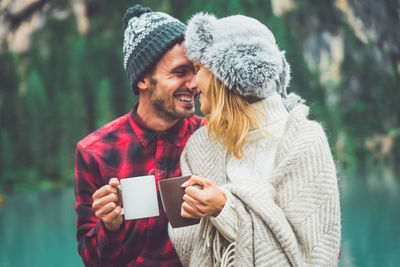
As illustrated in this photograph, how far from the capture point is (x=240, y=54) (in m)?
1.66

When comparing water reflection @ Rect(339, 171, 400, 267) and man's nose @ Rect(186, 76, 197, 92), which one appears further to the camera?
water reflection @ Rect(339, 171, 400, 267)

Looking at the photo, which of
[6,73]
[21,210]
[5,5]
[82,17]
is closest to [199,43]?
[21,210]

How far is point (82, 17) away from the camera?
15.9m

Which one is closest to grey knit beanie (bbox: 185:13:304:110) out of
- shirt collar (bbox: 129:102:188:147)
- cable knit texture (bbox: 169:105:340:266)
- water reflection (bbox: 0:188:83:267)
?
cable knit texture (bbox: 169:105:340:266)

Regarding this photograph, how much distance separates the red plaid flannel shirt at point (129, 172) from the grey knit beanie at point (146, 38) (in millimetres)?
303

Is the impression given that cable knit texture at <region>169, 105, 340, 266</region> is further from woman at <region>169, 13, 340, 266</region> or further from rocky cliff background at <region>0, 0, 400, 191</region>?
rocky cliff background at <region>0, 0, 400, 191</region>

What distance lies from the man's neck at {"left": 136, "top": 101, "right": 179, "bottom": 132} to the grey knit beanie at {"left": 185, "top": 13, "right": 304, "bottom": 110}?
0.50m

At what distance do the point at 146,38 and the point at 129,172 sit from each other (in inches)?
25.9

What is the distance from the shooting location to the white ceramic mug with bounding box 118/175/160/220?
1568 mm

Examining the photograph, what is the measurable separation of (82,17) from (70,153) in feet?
18.2

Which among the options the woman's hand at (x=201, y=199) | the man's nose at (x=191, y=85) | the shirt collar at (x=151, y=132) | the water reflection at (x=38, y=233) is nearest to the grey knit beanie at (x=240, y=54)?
the man's nose at (x=191, y=85)

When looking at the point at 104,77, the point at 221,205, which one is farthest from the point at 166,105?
the point at 104,77

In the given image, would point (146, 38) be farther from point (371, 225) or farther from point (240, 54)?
point (371, 225)

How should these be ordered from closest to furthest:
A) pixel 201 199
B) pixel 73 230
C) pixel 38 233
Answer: pixel 201 199 < pixel 38 233 < pixel 73 230
